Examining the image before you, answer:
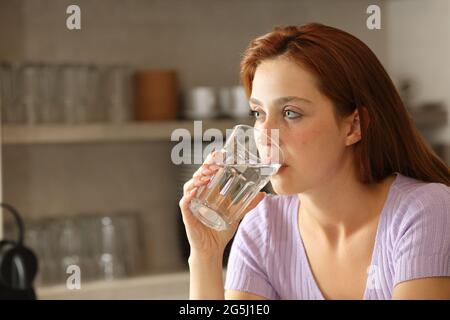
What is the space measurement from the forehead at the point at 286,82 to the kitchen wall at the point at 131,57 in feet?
3.58

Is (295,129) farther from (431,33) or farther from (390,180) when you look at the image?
(431,33)

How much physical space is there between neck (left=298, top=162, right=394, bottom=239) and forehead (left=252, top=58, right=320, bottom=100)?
0.15 meters

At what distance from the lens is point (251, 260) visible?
42.9 inches

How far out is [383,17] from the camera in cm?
216

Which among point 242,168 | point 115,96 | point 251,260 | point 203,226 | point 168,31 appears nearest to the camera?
point 242,168

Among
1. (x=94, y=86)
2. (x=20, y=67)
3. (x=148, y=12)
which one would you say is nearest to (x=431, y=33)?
(x=148, y=12)

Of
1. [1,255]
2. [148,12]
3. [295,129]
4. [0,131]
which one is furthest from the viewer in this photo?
[148,12]

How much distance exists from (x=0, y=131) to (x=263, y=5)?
0.85 metres

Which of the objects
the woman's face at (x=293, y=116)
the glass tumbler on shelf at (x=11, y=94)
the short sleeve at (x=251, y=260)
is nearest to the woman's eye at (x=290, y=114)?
the woman's face at (x=293, y=116)

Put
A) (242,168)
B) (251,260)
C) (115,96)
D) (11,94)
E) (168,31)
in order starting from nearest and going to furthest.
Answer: (242,168), (251,260), (11,94), (115,96), (168,31)

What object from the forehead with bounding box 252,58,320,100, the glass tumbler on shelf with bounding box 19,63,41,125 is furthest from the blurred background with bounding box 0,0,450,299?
the forehead with bounding box 252,58,320,100

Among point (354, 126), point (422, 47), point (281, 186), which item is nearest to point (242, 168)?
point (281, 186)

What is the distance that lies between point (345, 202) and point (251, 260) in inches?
6.8

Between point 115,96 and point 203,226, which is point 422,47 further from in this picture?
point 203,226
